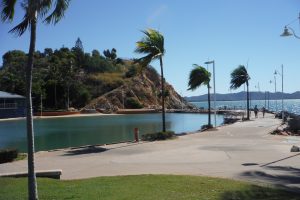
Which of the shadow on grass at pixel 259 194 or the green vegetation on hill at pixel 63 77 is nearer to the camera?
the shadow on grass at pixel 259 194

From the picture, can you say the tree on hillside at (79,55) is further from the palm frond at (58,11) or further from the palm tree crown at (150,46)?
the palm frond at (58,11)

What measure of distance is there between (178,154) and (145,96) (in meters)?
122

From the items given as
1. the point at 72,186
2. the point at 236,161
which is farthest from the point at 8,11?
the point at 236,161

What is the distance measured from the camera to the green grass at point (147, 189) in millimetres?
10633

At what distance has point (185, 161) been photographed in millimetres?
18156

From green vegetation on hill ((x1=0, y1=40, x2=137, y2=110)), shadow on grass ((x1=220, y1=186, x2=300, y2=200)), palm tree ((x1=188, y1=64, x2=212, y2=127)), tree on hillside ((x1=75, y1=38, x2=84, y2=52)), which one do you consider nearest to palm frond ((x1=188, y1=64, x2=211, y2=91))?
palm tree ((x1=188, y1=64, x2=212, y2=127))

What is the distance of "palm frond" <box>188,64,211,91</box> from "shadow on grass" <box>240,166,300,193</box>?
23658mm

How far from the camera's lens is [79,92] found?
11656cm

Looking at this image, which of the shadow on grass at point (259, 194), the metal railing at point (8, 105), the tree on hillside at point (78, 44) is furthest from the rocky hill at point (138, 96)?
the shadow on grass at point (259, 194)

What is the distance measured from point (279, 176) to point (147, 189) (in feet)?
16.8

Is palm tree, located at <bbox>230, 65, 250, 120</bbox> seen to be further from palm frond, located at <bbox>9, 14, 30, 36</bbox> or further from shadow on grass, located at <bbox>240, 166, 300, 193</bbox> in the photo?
palm frond, located at <bbox>9, 14, 30, 36</bbox>

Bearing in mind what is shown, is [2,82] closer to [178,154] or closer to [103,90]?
[103,90]

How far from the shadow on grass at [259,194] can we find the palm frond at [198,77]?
1104 inches

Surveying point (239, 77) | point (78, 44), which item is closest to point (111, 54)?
point (78, 44)
